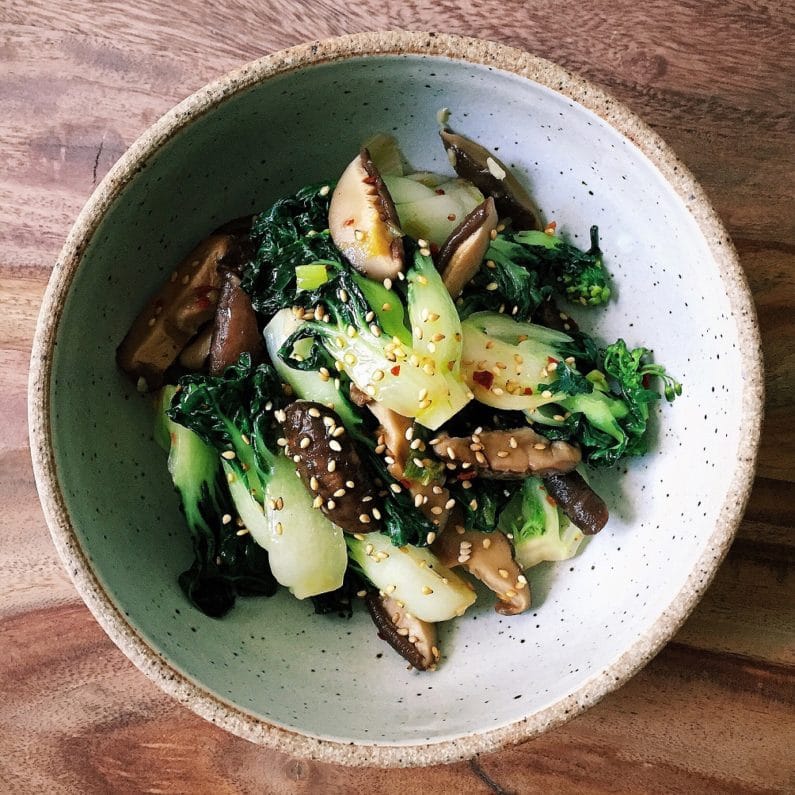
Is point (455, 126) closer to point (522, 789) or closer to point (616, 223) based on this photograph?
point (616, 223)

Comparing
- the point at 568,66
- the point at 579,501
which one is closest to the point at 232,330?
the point at 579,501

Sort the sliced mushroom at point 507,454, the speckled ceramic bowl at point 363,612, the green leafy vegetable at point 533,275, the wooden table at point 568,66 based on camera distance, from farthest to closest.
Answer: the wooden table at point 568,66, the green leafy vegetable at point 533,275, the sliced mushroom at point 507,454, the speckled ceramic bowl at point 363,612

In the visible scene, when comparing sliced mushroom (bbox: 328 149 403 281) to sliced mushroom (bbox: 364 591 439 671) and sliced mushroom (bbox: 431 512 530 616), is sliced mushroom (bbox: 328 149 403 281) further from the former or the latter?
sliced mushroom (bbox: 364 591 439 671)

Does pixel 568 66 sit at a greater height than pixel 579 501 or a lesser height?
greater

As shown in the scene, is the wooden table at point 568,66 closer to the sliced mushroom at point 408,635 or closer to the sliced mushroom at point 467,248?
the sliced mushroom at point 408,635

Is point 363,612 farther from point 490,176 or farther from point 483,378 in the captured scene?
point 490,176

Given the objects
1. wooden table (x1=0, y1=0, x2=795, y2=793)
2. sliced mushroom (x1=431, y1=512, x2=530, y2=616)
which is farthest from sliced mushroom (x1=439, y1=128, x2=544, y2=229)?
sliced mushroom (x1=431, y1=512, x2=530, y2=616)

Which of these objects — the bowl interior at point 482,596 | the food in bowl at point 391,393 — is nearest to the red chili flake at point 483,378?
the food in bowl at point 391,393
